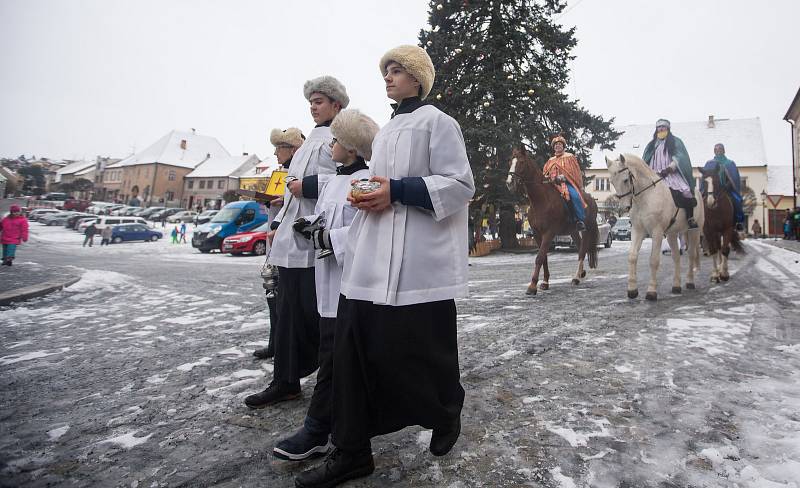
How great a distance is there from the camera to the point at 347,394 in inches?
72.4

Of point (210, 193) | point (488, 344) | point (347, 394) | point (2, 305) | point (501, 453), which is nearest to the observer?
point (347, 394)

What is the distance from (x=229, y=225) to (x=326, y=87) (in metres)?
19.1

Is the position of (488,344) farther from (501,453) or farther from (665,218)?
(665,218)

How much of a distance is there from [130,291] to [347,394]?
807 cm

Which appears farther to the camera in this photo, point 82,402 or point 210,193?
point 210,193

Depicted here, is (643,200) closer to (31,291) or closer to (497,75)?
(31,291)

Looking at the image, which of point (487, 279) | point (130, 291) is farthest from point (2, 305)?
point (487, 279)

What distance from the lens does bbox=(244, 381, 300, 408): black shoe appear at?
274 cm

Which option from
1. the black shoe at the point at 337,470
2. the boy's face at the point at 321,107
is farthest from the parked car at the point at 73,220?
the black shoe at the point at 337,470

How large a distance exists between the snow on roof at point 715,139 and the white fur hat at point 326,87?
177ft

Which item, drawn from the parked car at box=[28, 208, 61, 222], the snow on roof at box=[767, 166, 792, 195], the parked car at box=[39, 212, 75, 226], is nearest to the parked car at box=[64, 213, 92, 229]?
the parked car at box=[39, 212, 75, 226]

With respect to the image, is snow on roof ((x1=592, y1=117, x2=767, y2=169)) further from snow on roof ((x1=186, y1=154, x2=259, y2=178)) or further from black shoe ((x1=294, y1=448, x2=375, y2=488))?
black shoe ((x1=294, y1=448, x2=375, y2=488))

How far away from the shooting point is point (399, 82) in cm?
209

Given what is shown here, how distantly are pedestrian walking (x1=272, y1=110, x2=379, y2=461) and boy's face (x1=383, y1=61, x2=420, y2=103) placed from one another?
0.25 m
